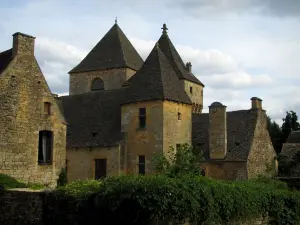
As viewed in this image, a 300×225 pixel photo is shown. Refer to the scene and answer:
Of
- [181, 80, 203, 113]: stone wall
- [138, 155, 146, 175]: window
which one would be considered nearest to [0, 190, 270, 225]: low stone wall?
[138, 155, 146, 175]: window

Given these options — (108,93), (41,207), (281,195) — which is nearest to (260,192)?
(281,195)

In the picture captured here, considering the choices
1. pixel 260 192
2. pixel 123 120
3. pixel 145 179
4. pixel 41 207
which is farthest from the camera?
pixel 123 120

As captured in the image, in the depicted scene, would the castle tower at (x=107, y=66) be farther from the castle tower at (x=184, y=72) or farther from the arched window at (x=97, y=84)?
the castle tower at (x=184, y=72)

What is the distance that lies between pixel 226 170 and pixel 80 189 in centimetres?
1760

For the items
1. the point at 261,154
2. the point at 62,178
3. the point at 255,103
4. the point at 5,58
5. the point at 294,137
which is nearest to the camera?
the point at 5,58

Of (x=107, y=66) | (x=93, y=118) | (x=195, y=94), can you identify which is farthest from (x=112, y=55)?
(x=93, y=118)

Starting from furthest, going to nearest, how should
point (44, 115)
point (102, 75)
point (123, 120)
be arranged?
point (102, 75)
point (123, 120)
point (44, 115)

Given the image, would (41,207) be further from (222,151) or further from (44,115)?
(222,151)

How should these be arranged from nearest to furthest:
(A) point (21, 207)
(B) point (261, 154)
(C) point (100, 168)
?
(A) point (21, 207), (C) point (100, 168), (B) point (261, 154)

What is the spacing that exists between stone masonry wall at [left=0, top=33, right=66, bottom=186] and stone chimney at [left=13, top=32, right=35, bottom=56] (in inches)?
2.4

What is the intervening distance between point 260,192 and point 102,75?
85.0ft

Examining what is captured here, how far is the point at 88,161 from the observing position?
30.7 metres

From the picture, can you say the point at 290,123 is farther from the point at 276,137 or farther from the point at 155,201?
the point at 155,201

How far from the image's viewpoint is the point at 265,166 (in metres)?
32.0
